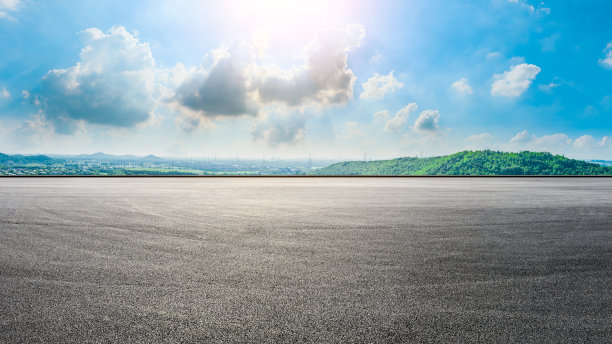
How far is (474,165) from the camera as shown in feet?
345

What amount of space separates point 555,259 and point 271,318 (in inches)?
205

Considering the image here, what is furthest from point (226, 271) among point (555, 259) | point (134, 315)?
point (555, 259)

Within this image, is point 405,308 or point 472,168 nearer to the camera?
point 405,308

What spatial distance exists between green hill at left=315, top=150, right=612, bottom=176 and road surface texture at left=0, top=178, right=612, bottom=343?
274 ft

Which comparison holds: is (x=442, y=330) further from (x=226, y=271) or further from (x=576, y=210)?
(x=576, y=210)

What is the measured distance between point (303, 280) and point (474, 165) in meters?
113

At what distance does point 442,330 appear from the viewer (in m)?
3.34

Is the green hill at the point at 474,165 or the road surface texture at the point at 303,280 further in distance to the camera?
the green hill at the point at 474,165

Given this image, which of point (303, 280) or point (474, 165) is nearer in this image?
point (303, 280)

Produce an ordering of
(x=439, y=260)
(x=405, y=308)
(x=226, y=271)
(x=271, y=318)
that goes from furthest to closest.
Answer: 1. (x=439, y=260)
2. (x=226, y=271)
3. (x=405, y=308)
4. (x=271, y=318)

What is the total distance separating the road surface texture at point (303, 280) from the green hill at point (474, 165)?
83425mm

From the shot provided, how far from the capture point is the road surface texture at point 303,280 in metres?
3.35

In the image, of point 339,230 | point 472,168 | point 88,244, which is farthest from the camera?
point 472,168

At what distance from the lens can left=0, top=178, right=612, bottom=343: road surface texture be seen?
11.0ft
